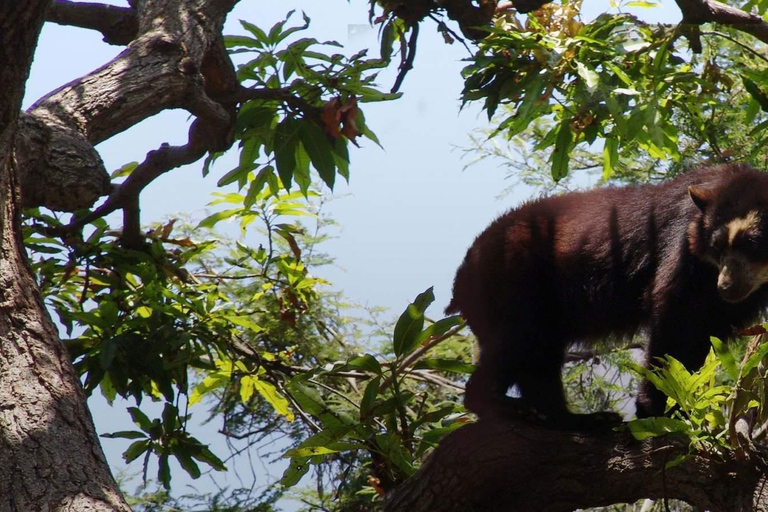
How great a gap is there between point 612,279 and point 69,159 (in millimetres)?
2340

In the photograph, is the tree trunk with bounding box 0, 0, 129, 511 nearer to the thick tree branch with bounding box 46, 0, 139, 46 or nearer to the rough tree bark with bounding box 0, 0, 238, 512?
the rough tree bark with bounding box 0, 0, 238, 512

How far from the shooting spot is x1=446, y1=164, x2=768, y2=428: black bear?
330 centimetres

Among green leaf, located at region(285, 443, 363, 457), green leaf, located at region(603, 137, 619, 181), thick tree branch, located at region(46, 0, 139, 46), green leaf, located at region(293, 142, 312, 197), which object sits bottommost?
green leaf, located at region(285, 443, 363, 457)

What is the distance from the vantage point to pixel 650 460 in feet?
8.62

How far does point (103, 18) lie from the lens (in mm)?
4203

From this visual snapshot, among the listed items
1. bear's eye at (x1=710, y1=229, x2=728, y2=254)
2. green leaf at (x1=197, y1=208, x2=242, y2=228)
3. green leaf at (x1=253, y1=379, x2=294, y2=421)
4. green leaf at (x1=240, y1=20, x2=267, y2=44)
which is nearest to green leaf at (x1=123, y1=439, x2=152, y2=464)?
green leaf at (x1=253, y1=379, x2=294, y2=421)

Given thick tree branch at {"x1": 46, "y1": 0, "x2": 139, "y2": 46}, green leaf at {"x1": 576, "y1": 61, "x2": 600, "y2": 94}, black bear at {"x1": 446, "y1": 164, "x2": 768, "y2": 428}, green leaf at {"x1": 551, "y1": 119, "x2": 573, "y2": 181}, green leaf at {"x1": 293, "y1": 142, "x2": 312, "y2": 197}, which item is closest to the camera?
green leaf at {"x1": 576, "y1": 61, "x2": 600, "y2": 94}

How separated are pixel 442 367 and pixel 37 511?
1405 mm

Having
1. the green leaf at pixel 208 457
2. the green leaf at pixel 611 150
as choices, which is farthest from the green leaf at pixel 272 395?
the green leaf at pixel 611 150

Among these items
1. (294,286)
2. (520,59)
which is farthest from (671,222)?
(294,286)

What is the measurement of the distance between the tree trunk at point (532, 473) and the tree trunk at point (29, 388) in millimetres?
1081

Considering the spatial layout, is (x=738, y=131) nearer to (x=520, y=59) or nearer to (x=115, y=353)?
(x=520, y=59)

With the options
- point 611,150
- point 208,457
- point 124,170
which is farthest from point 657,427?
point 124,170

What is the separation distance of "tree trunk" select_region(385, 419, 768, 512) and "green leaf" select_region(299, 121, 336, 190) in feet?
5.07
